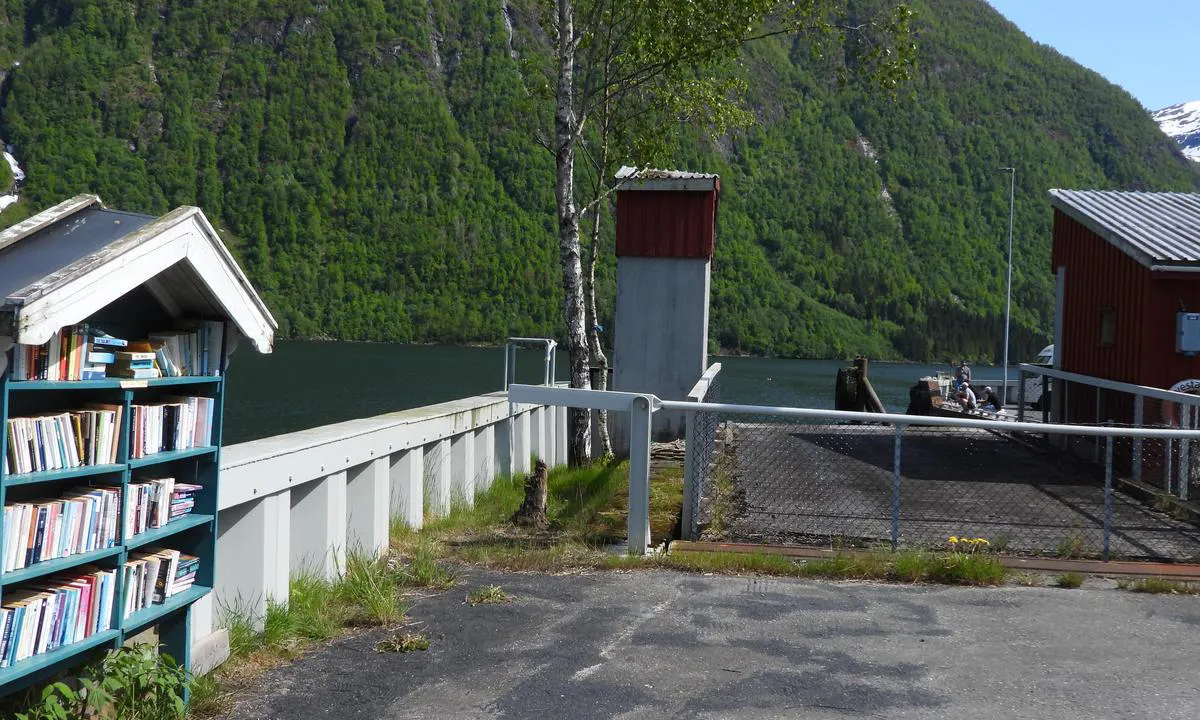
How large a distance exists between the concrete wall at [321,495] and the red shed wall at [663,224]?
491 cm

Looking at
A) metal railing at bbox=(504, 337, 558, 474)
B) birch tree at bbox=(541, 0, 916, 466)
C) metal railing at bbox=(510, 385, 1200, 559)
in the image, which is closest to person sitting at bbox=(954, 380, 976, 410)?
metal railing at bbox=(510, 385, 1200, 559)

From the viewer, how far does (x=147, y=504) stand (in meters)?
4.77

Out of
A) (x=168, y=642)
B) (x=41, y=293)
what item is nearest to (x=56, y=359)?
(x=41, y=293)

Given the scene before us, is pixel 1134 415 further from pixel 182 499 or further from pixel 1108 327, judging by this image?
pixel 182 499

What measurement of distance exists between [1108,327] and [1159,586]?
27.7 ft

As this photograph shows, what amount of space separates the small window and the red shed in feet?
0.04

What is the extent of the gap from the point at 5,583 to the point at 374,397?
203 ft

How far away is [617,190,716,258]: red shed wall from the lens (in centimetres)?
1505

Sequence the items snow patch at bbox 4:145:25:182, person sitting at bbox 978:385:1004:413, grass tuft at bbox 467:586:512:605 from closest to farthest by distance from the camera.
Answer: grass tuft at bbox 467:586:512:605 < person sitting at bbox 978:385:1004:413 < snow patch at bbox 4:145:25:182

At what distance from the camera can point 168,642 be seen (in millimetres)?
5078

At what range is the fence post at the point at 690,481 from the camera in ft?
28.0

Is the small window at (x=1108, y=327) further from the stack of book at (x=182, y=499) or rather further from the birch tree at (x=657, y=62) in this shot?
the stack of book at (x=182, y=499)

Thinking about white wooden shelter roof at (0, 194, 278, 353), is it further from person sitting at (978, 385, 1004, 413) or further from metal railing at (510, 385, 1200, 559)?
person sitting at (978, 385, 1004, 413)

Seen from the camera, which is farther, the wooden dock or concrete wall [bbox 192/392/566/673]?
the wooden dock
